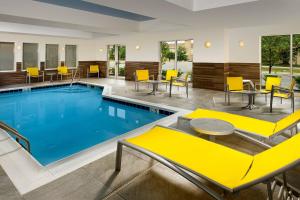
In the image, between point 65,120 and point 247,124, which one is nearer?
point 247,124

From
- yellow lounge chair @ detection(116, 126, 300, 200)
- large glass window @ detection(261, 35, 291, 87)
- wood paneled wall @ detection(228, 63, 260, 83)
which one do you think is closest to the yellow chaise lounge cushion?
yellow lounge chair @ detection(116, 126, 300, 200)

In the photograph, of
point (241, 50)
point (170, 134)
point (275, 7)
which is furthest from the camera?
point (241, 50)

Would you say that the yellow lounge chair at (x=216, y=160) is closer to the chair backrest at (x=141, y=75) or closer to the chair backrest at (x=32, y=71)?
the chair backrest at (x=141, y=75)

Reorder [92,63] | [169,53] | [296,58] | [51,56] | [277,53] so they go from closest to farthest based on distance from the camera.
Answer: [296,58] < [277,53] < [169,53] < [51,56] < [92,63]

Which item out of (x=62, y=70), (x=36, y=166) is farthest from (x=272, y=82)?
(x=62, y=70)

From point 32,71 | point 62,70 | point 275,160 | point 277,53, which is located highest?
point 277,53

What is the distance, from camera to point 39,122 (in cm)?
526

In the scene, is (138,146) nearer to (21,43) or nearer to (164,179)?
(164,179)

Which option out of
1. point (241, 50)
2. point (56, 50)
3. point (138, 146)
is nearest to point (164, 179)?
point (138, 146)

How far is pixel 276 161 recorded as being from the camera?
1529 millimetres

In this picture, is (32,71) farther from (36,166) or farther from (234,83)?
(36,166)

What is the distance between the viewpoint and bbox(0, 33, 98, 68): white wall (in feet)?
34.2

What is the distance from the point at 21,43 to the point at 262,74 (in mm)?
11221

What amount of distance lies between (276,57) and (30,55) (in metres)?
11.6
